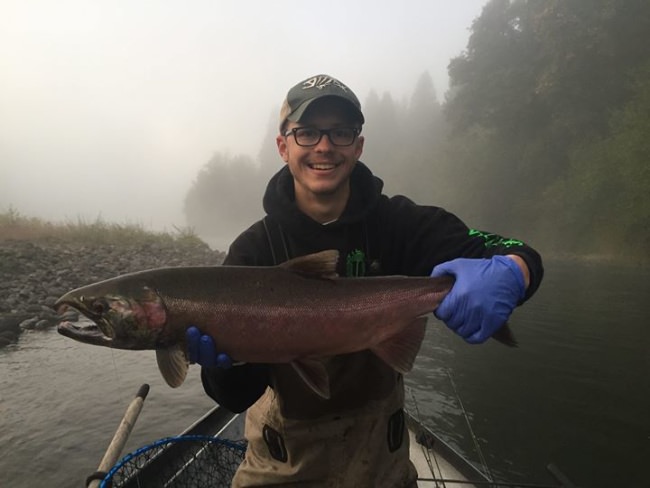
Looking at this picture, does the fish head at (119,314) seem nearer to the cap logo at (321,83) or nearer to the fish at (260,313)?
the fish at (260,313)

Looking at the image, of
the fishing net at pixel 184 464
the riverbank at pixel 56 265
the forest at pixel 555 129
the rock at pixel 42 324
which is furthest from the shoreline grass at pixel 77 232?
the fishing net at pixel 184 464

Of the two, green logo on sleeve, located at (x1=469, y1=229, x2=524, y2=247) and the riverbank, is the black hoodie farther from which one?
the riverbank

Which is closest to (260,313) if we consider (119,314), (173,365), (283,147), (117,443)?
(173,365)

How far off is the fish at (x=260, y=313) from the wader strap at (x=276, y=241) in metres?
0.57

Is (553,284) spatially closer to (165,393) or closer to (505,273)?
(165,393)

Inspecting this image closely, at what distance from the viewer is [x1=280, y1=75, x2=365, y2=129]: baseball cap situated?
10.3 feet

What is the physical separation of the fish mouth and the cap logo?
84.3 inches

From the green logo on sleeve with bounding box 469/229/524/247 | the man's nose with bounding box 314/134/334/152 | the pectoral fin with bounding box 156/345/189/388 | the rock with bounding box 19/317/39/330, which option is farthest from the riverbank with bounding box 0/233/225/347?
the green logo on sleeve with bounding box 469/229/524/247

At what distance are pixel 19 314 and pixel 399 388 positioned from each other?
1219cm

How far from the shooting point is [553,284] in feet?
60.7

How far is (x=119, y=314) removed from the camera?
237cm

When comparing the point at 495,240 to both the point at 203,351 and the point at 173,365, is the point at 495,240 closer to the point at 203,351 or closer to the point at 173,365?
the point at 203,351

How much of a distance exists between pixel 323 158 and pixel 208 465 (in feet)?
10.6

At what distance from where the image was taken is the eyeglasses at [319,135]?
3.14m
